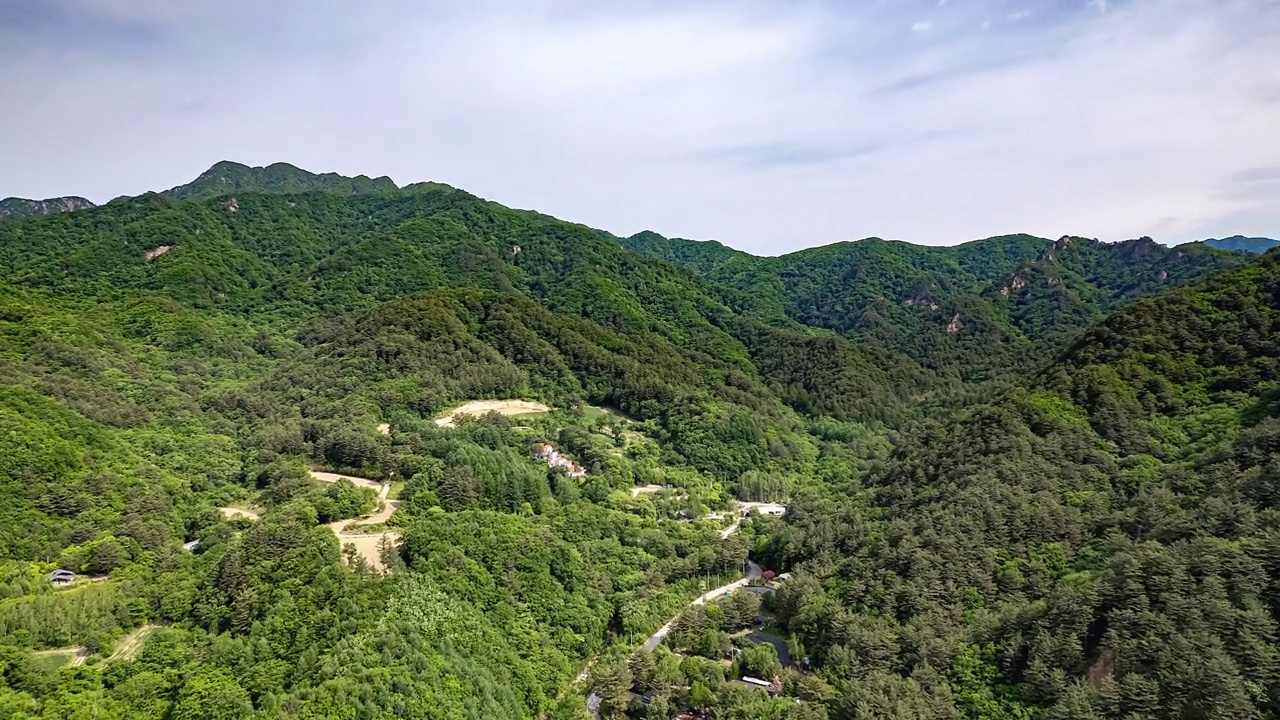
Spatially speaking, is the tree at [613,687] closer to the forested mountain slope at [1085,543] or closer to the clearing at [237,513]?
the forested mountain slope at [1085,543]

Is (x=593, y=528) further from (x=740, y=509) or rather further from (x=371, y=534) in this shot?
(x=740, y=509)

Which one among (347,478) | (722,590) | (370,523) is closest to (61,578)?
(370,523)

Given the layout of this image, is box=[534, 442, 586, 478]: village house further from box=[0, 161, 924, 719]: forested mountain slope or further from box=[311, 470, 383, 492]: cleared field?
box=[311, 470, 383, 492]: cleared field

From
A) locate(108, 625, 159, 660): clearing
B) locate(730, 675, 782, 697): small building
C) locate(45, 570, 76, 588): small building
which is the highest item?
locate(45, 570, 76, 588): small building

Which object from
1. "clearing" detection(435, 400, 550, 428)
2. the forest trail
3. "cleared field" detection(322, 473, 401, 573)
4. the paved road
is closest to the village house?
"clearing" detection(435, 400, 550, 428)

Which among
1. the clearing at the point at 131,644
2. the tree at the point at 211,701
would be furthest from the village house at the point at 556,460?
the tree at the point at 211,701

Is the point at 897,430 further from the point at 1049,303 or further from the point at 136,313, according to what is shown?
the point at 136,313
